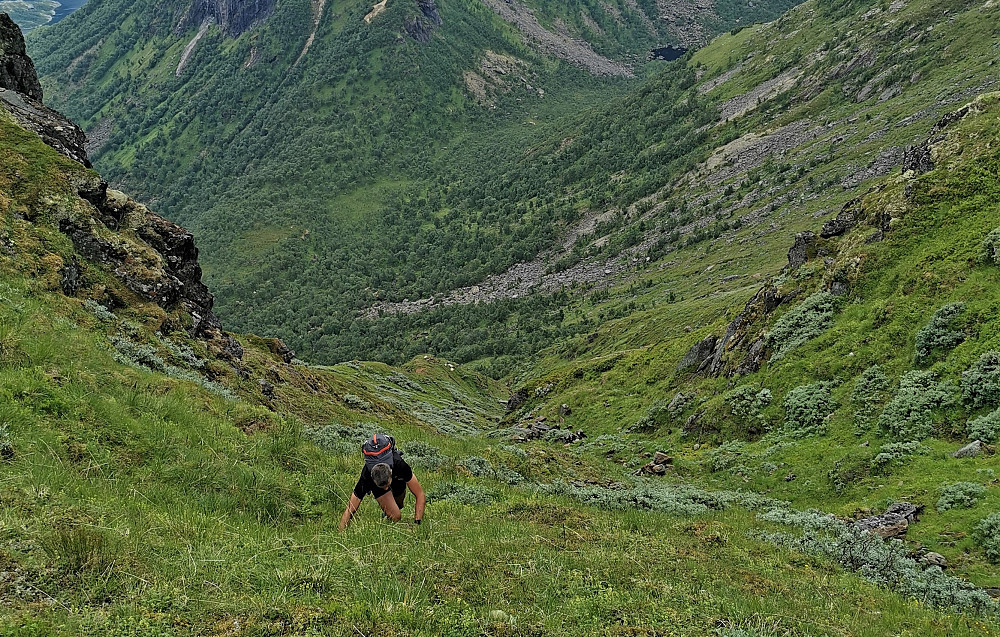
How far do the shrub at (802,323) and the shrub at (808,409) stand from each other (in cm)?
343

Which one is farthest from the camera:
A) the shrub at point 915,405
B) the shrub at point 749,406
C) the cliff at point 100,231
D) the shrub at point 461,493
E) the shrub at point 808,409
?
the shrub at point 749,406

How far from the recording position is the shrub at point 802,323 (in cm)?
2455

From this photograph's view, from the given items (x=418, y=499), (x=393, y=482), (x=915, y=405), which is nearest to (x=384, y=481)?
(x=393, y=482)

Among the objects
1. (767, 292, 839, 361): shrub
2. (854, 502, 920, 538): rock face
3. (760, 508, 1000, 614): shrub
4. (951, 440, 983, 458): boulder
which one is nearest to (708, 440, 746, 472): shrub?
(767, 292, 839, 361): shrub

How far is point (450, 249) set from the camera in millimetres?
199625

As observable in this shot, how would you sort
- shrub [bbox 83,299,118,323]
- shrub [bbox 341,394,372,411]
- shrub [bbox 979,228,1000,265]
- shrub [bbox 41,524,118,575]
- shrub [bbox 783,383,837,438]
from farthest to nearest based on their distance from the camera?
shrub [bbox 341,394,372,411], shrub [bbox 783,383,837,438], shrub [bbox 979,228,1000,265], shrub [bbox 83,299,118,323], shrub [bbox 41,524,118,575]

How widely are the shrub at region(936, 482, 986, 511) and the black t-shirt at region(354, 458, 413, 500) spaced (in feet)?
41.6

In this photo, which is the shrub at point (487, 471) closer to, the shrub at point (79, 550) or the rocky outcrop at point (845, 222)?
the shrub at point (79, 550)

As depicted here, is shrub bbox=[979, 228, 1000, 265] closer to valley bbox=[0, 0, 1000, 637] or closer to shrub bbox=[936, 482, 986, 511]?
valley bbox=[0, 0, 1000, 637]

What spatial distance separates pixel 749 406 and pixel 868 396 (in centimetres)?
573

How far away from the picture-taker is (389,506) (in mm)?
9453

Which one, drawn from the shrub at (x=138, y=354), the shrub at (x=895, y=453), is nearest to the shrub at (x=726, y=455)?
the shrub at (x=895, y=453)

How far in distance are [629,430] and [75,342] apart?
28169 millimetres

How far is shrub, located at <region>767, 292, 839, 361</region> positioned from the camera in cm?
2455
